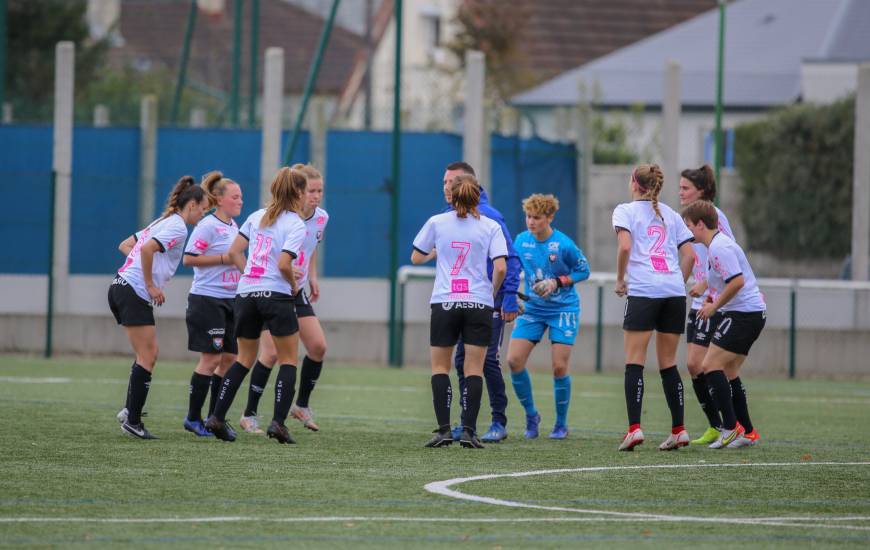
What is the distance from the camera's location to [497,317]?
1089cm

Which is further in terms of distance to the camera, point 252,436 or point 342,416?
point 342,416

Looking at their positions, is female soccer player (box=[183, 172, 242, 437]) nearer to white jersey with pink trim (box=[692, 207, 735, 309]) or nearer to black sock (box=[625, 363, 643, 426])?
black sock (box=[625, 363, 643, 426])

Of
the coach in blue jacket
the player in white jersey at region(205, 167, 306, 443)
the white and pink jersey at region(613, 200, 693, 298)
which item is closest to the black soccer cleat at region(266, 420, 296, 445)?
the player in white jersey at region(205, 167, 306, 443)

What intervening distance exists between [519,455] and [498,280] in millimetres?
1162

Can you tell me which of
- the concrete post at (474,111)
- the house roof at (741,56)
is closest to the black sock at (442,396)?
the concrete post at (474,111)

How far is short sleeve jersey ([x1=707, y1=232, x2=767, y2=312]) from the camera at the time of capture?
407 inches

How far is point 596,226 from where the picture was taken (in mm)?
29156

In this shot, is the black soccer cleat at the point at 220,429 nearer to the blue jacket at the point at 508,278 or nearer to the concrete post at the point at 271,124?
the blue jacket at the point at 508,278

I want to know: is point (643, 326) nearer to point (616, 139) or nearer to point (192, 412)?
point (192, 412)

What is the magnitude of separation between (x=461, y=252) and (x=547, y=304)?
4.56ft

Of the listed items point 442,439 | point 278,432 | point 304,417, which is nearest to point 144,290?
point 278,432

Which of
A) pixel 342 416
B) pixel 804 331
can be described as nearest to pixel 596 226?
pixel 804 331

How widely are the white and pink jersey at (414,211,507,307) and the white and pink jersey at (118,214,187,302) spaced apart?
161 cm

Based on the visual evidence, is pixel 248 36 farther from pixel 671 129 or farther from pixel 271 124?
pixel 271 124
